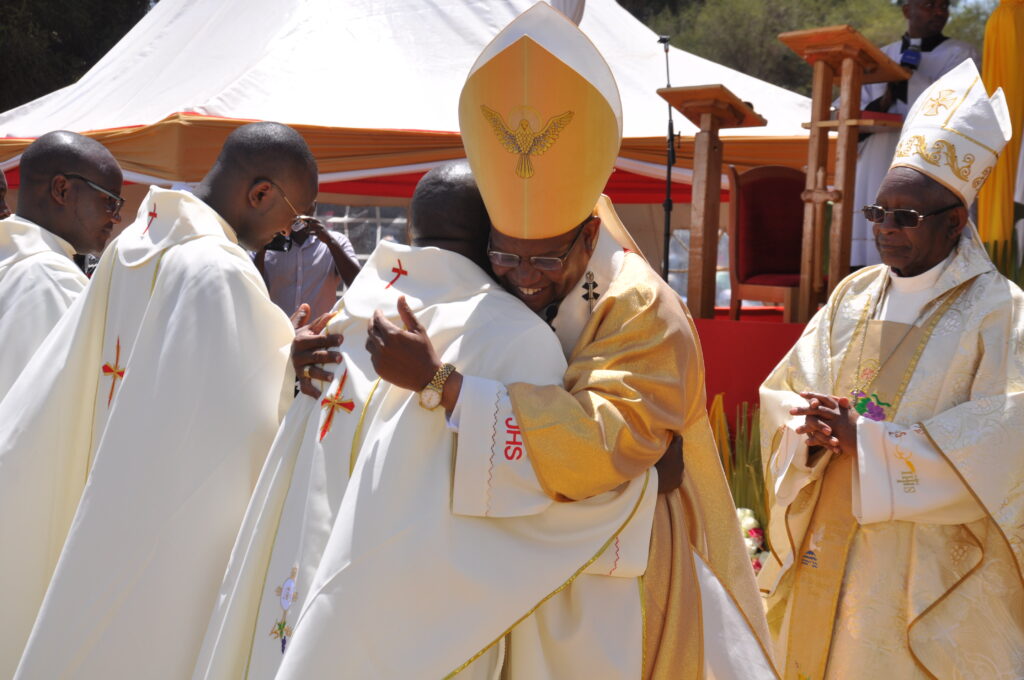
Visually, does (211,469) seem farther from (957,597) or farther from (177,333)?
(957,597)

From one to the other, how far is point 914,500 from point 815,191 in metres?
2.19

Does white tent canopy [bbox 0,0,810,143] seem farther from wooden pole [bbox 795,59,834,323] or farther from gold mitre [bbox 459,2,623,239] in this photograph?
→ gold mitre [bbox 459,2,623,239]

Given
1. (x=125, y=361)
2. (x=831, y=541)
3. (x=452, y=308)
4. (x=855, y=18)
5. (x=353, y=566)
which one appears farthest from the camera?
(x=855, y=18)

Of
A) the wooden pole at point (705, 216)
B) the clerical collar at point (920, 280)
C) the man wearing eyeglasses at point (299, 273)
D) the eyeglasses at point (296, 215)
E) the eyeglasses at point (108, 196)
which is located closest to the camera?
the eyeglasses at point (296, 215)

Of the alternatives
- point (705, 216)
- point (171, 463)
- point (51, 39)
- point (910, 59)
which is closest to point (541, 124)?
point (171, 463)

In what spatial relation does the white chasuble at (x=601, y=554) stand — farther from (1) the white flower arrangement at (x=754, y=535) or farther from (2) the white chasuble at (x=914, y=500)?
(1) the white flower arrangement at (x=754, y=535)

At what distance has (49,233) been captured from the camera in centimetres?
418

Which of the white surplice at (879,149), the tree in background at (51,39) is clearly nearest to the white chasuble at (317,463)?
the white surplice at (879,149)

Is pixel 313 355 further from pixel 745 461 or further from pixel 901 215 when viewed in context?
pixel 745 461

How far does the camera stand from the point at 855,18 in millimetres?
19047

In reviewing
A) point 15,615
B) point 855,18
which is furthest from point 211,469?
point 855,18

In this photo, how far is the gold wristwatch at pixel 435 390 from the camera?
2.26 metres

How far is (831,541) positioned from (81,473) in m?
2.53

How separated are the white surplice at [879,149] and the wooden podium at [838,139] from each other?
0.58m
